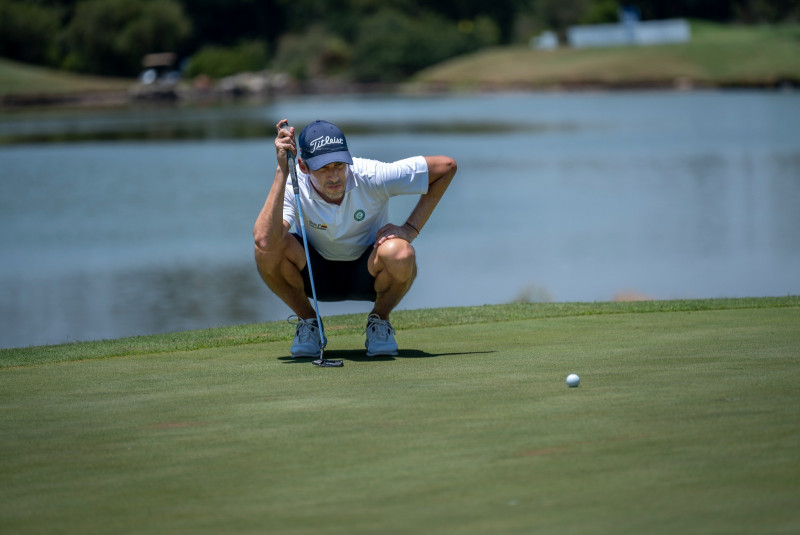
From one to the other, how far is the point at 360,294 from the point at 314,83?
8972cm

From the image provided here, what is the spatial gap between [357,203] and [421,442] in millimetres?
2313

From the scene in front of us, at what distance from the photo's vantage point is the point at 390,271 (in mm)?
6047

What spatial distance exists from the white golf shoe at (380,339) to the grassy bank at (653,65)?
234 feet

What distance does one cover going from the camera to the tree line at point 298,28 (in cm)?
9612

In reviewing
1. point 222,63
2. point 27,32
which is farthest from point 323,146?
point 222,63

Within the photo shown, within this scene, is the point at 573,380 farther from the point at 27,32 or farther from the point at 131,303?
the point at 27,32

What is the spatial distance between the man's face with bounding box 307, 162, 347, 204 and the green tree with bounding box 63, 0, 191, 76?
9246cm

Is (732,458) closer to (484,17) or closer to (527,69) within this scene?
(527,69)

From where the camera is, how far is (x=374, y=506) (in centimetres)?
335

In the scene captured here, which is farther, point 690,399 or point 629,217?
point 629,217

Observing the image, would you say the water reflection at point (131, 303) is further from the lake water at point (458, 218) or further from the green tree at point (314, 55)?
the green tree at point (314, 55)

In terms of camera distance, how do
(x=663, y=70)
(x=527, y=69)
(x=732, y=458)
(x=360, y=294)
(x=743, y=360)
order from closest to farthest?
(x=732, y=458) → (x=743, y=360) → (x=360, y=294) → (x=663, y=70) → (x=527, y=69)

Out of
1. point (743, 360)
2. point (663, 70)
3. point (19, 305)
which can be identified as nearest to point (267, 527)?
point (743, 360)

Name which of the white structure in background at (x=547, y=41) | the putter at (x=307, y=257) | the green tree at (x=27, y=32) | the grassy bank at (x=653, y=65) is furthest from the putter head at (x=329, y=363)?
the white structure in background at (x=547, y=41)
